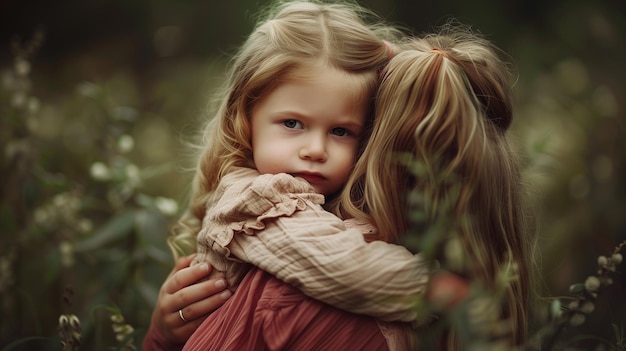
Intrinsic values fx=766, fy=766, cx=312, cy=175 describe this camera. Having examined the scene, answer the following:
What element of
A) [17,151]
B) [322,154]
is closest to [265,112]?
[322,154]

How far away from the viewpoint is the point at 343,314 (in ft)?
5.26

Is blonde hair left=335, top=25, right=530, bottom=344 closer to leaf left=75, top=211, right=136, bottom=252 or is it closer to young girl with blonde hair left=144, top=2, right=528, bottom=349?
young girl with blonde hair left=144, top=2, right=528, bottom=349

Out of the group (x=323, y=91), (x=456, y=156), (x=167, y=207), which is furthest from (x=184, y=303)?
(x=167, y=207)

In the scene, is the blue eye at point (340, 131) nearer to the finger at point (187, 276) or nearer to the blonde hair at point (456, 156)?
the blonde hair at point (456, 156)

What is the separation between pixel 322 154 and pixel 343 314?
0.38 metres

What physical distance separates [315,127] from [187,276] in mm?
482

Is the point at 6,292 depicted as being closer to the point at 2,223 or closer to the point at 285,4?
the point at 2,223

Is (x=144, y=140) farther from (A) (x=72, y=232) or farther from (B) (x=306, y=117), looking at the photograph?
(B) (x=306, y=117)

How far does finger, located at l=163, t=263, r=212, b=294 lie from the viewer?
1.84 m

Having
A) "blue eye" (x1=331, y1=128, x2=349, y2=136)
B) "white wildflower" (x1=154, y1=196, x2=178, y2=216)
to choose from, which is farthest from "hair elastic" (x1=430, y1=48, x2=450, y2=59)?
"white wildflower" (x1=154, y1=196, x2=178, y2=216)

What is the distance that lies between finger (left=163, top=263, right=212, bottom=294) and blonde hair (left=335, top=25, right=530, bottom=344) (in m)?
0.35

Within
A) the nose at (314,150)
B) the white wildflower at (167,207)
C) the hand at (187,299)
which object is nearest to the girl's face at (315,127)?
the nose at (314,150)

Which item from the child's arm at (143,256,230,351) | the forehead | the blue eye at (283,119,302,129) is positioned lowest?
the child's arm at (143,256,230,351)

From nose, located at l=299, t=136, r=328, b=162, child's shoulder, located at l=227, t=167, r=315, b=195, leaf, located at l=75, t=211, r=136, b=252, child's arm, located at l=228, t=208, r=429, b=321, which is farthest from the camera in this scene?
leaf, located at l=75, t=211, r=136, b=252
